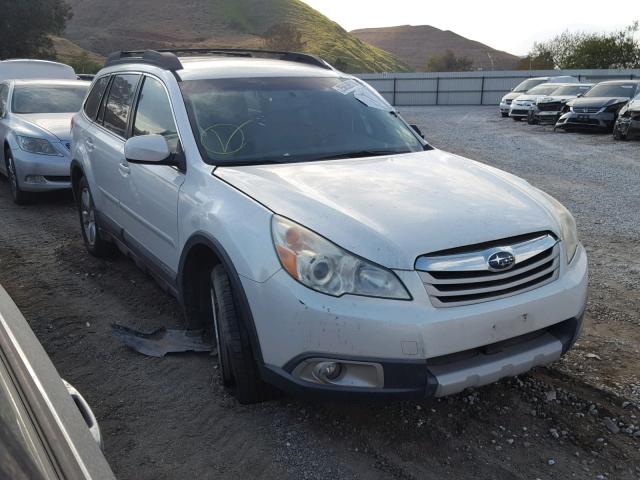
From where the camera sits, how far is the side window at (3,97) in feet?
28.8

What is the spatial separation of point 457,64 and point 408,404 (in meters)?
82.3

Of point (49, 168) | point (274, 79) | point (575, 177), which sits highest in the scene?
point (274, 79)

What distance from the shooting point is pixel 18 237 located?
644 centimetres

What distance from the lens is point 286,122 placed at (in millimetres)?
3885

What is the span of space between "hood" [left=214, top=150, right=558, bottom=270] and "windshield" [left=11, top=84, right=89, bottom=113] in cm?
651

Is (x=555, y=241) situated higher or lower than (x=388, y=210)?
lower

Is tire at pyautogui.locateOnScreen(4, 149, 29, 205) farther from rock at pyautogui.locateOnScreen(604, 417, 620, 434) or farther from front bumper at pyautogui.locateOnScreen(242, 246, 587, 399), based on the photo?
rock at pyautogui.locateOnScreen(604, 417, 620, 434)

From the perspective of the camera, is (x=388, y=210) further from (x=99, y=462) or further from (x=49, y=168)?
(x=49, y=168)

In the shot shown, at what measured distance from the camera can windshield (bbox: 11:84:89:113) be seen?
8.67 m

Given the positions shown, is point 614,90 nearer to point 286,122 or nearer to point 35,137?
point 35,137

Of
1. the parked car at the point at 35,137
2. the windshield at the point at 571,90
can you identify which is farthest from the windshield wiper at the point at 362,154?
the windshield at the point at 571,90

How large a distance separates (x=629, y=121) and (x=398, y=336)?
47.2ft

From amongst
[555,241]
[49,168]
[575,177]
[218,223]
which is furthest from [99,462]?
[575,177]

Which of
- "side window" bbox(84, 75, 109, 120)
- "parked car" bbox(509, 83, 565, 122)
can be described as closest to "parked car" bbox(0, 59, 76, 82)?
"side window" bbox(84, 75, 109, 120)
